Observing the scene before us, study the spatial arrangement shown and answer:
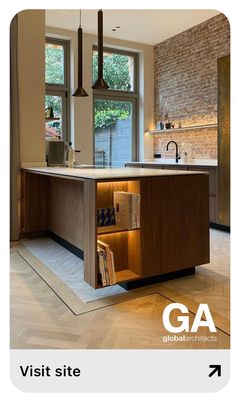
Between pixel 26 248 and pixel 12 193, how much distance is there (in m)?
0.69

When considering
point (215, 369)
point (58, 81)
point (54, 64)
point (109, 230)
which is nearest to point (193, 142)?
point (58, 81)

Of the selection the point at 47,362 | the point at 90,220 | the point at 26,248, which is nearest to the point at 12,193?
the point at 26,248

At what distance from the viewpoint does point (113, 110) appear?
6754mm

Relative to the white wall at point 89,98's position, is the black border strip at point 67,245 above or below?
below

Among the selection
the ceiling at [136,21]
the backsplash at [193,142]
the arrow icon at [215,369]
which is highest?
the ceiling at [136,21]

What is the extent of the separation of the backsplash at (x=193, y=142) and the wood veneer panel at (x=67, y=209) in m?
2.68

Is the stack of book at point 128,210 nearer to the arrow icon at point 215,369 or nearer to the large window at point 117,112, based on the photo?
the arrow icon at point 215,369

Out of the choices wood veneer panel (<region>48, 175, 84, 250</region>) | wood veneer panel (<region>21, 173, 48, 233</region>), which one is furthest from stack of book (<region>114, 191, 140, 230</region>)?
wood veneer panel (<region>21, 173, 48, 233</region>)

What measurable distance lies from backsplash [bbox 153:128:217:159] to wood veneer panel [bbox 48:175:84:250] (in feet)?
8.79

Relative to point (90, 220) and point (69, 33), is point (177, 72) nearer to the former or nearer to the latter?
point (69, 33)

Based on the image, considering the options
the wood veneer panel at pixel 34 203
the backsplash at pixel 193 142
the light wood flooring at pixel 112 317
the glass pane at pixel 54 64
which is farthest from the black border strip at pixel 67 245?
the glass pane at pixel 54 64

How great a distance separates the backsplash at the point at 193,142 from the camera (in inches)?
220

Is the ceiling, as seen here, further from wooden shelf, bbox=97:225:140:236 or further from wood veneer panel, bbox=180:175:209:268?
wooden shelf, bbox=97:225:140:236

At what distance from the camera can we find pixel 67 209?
147 inches
